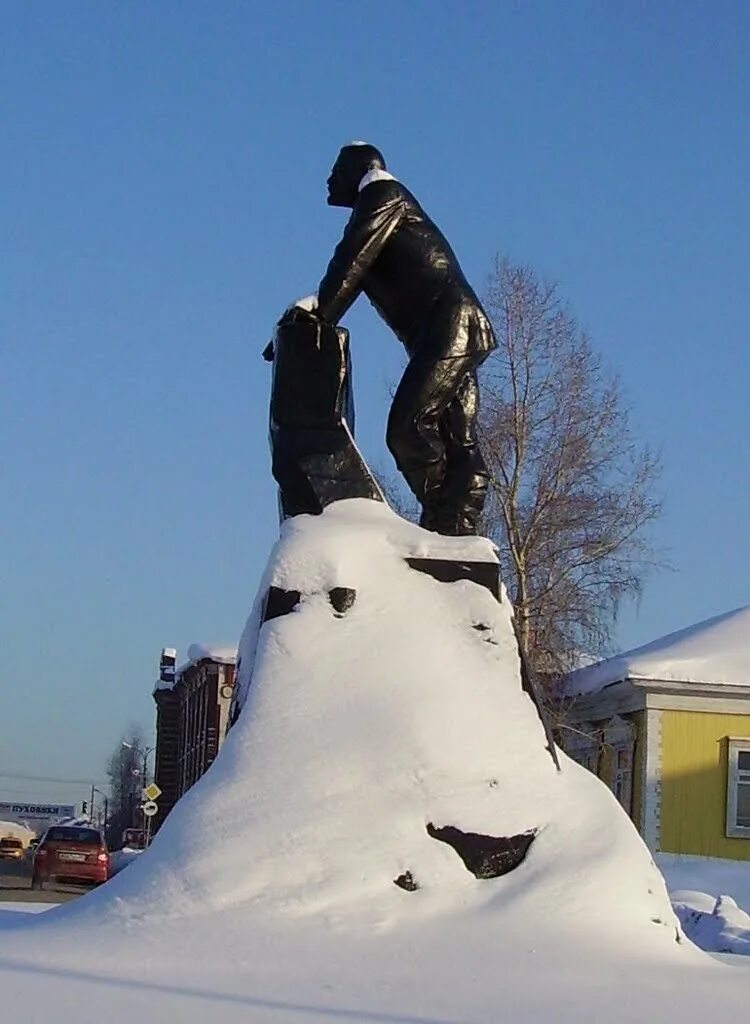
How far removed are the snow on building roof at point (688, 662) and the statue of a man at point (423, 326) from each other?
54.0 ft

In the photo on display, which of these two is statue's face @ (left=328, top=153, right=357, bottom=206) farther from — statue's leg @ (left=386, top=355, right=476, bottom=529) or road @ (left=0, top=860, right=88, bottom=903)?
road @ (left=0, top=860, right=88, bottom=903)

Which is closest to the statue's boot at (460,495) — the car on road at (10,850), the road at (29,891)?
the road at (29,891)

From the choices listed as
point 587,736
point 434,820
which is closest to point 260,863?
point 434,820

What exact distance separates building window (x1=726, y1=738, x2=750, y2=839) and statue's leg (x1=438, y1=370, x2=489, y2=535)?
17084 millimetres

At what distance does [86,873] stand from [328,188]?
51.1 ft

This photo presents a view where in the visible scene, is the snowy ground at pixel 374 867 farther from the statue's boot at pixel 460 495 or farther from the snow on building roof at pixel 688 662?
the snow on building roof at pixel 688 662

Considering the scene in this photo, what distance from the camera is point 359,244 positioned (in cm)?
730

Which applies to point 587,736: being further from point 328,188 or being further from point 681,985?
point 681,985

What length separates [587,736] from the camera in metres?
23.7

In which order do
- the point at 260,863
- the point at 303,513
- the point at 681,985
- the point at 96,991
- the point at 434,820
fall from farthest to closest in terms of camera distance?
the point at 303,513, the point at 434,820, the point at 260,863, the point at 681,985, the point at 96,991

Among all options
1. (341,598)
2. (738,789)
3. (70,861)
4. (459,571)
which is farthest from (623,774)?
(341,598)

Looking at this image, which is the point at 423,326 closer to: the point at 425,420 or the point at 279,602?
the point at 425,420

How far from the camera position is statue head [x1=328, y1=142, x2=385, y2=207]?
25.4 feet

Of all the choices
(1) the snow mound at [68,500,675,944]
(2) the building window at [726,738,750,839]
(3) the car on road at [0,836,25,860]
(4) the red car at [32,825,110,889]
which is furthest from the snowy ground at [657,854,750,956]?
(3) the car on road at [0,836,25,860]
